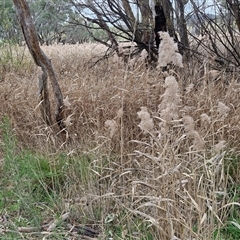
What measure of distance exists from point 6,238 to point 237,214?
1291 millimetres

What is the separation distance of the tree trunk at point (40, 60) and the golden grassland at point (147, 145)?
111mm

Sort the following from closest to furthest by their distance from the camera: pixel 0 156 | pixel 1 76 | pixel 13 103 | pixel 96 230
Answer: pixel 96 230
pixel 0 156
pixel 13 103
pixel 1 76

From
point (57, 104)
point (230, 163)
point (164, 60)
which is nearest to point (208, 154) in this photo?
point (230, 163)

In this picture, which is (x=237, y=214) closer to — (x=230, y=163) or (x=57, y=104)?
(x=230, y=163)

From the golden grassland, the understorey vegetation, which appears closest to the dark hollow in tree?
the understorey vegetation

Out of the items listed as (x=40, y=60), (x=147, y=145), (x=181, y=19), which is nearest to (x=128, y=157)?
(x=147, y=145)

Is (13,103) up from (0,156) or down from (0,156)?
up

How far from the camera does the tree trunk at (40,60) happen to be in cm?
371

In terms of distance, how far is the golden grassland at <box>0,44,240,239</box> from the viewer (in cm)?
199

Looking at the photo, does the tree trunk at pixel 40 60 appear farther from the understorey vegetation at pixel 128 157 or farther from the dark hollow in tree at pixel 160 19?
the dark hollow in tree at pixel 160 19

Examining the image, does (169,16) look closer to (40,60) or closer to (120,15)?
(120,15)

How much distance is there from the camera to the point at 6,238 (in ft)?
6.81

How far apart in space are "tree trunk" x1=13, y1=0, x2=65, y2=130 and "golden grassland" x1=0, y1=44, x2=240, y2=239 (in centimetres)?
11

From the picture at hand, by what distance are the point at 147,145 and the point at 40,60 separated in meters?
1.49
